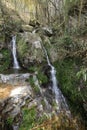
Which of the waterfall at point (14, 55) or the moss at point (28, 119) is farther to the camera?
the waterfall at point (14, 55)

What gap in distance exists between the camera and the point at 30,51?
11148 millimetres

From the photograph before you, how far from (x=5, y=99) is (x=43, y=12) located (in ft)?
44.5

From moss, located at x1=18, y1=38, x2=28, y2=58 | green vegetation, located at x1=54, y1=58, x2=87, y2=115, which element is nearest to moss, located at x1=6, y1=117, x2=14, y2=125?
green vegetation, located at x1=54, y1=58, x2=87, y2=115

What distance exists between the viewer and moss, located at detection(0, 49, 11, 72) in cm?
1093

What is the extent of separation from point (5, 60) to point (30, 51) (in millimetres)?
1293

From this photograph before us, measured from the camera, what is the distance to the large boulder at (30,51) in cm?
1082

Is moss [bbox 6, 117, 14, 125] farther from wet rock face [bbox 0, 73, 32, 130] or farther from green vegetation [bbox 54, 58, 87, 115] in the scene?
green vegetation [bbox 54, 58, 87, 115]

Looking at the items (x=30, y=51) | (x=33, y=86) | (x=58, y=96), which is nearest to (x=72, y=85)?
(x=58, y=96)

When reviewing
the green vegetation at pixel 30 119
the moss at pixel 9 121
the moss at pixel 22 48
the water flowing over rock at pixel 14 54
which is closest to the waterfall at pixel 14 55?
the water flowing over rock at pixel 14 54

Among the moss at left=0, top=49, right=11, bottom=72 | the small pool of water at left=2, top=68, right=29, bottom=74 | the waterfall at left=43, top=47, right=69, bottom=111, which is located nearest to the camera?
the waterfall at left=43, top=47, right=69, bottom=111

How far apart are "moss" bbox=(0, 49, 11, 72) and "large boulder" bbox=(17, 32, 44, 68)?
1.84 ft

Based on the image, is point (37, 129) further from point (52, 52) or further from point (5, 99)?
point (52, 52)

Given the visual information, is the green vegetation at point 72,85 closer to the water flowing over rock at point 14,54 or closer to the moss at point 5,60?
the water flowing over rock at point 14,54

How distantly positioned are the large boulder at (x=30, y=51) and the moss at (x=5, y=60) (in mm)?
559
